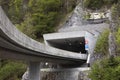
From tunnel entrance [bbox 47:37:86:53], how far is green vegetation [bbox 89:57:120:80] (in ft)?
40.2

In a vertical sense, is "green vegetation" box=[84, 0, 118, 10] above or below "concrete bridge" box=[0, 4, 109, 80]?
above

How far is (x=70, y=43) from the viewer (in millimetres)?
Result: 48625

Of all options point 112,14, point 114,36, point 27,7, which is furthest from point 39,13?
point 114,36

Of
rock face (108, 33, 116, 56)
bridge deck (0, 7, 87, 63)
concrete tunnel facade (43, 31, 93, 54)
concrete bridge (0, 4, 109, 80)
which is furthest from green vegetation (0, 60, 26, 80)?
rock face (108, 33, 116, 56)

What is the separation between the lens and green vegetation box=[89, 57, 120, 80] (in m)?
30.8

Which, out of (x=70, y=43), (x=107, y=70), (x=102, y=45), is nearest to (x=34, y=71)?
(x=107, y=70)

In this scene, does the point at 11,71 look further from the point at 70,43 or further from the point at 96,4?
the point at 96,4

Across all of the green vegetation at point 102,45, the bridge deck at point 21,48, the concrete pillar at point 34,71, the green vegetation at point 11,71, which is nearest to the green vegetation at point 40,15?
the green vegetation at point 11,71

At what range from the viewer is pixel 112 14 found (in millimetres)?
43594

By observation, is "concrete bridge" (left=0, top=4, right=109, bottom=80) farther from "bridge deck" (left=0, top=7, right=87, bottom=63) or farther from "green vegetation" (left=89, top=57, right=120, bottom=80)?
"green vegetation" (left=89, top=57, right=120, bottom=80)

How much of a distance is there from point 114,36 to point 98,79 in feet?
31.5

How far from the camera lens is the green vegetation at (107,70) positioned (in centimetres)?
3083

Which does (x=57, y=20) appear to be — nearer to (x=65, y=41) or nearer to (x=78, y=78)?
(x=65, y=41)

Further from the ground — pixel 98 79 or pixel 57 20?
pixel 57 20
